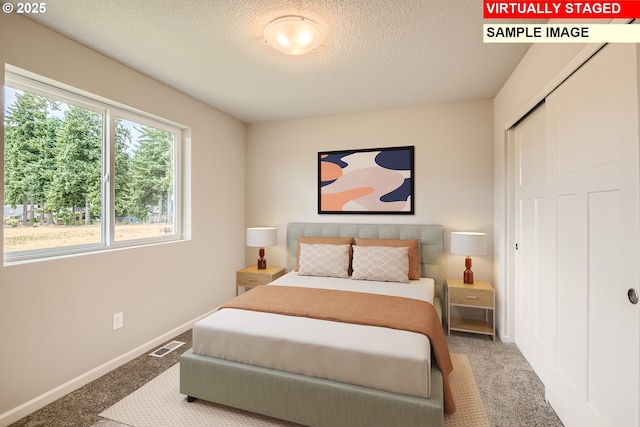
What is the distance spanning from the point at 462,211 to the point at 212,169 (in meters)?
3.01

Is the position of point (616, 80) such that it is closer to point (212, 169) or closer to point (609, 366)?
point (609, 366)

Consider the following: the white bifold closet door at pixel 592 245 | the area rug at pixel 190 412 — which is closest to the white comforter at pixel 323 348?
the area rug at pixel 190 412

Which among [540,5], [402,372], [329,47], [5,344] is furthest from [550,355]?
[5,344]

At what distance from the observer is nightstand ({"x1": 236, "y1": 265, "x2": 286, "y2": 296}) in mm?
3487

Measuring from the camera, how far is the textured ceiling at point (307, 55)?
5.64ft

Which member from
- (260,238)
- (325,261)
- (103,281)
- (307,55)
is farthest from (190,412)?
(307,55)

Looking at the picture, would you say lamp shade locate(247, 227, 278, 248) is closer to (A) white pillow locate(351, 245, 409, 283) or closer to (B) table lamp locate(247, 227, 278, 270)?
(B) table lamp locate(247, 227, 278, 270)

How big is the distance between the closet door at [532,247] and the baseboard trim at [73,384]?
3234mm

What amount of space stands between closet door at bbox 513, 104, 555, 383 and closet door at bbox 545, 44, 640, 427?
0.23 meters

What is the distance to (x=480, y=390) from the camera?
6.64 ft

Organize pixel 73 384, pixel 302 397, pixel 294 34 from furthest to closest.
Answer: pixel 73 384 → pixel 294 34 → pixel 302 397

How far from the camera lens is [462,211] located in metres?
3.22

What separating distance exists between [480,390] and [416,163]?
2.31m

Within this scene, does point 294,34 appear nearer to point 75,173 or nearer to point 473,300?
point 75,173
